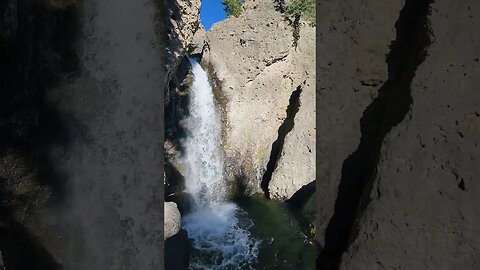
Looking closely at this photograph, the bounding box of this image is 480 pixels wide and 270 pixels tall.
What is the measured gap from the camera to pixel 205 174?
47.5 ft

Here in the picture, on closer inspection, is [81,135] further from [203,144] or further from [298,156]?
[203,144]

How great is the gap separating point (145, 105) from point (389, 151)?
1761 mm

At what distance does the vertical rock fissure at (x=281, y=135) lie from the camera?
1429cm

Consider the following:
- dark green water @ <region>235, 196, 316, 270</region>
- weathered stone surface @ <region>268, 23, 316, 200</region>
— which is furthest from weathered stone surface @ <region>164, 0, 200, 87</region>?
dark green water @ <region>235, 196, 316, 270</region>

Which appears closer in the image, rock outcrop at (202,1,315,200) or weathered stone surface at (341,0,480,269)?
weathered stone surface at (341,0,480,269)

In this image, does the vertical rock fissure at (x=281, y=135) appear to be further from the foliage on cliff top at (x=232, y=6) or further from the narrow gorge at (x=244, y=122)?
the foliage on cliff top at (x=232, y=6)

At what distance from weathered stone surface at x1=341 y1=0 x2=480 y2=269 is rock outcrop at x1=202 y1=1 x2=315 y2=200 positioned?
1317 cm

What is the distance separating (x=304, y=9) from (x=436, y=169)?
1400 cm

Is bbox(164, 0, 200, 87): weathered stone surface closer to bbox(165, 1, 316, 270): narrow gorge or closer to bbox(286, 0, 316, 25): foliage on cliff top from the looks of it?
bbox(165, 1, 316, 270): narrow gorge

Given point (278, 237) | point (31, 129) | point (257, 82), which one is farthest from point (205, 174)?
point (31, 129)

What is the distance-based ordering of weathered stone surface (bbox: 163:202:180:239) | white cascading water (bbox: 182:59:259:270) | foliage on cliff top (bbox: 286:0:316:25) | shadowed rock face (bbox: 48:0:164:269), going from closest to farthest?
1. shadowed rock face (bbox: 48:0:164:269)
2. weathered stone surface (bbox: 163:202:180:239)
3. white cascading water (bbox: 182:59:259:270)
4. foliage on cliff top (bbox: 286:0:316:25)

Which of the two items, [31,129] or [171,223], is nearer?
[31,129]

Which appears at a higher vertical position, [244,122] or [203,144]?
[244,122]

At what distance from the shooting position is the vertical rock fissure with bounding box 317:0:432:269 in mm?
1427
